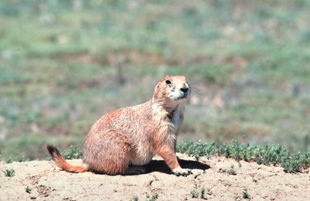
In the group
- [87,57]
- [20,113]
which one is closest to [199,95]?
[87,57]

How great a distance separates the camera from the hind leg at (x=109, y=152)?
5543 millimetres

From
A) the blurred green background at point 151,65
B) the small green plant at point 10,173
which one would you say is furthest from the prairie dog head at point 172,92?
the blurred green background at point 151,65

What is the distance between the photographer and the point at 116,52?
682 inches

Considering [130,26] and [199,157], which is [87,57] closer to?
[130,26]

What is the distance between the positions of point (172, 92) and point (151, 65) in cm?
1142

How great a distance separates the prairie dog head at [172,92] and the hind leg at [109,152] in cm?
77

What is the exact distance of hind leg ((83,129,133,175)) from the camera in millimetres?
5543

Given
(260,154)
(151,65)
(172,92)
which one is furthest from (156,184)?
(151,65)

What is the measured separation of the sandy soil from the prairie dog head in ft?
3.61

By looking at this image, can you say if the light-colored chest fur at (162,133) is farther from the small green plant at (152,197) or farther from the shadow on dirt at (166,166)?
the small green plant at (152,197)

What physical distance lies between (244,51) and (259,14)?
21.5 ft

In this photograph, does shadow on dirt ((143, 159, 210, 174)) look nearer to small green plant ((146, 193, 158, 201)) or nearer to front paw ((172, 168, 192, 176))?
front paw ((172, 168, 192, 176))

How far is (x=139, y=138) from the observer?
18.6 feet

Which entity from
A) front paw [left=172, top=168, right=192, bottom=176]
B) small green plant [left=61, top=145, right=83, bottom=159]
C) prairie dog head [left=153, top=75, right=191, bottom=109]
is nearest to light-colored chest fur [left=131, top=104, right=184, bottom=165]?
prairie dog head [left=153, top=75, right=191, bottom=109]
